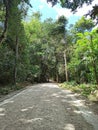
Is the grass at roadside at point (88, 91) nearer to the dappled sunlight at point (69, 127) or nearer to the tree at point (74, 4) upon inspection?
the tree at point (74, 4)

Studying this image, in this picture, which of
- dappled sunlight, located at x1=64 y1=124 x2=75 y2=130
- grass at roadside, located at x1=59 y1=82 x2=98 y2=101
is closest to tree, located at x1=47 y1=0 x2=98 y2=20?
dappled sunlight, located at x1=64 y1=124 x2=75 y2=130

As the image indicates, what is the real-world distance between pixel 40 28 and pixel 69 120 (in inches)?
1875

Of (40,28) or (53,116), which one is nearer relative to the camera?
(53,116)

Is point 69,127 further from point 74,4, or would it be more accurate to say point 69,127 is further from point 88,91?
point 88,91

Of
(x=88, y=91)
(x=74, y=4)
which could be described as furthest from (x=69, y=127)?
(x=88, y=91)

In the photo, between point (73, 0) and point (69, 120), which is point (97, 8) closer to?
point (73, 0)

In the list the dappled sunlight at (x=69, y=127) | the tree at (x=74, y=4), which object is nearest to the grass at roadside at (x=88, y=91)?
the tree at (x=74, y=4)

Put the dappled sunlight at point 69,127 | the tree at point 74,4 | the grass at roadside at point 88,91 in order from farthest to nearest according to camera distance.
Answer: the grass at roadside at point 88,91 → the tree at point 74,4 → the dappled sunlight at point 69,127

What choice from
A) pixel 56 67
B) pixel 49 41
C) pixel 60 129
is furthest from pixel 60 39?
pixel 60 129

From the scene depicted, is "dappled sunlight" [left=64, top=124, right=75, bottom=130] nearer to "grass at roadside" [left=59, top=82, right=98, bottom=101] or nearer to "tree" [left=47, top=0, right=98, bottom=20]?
"tree" [left=47, top=0, right=98, bottom=20]

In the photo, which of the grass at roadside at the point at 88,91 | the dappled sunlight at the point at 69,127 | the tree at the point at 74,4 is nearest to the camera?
the dappled sunlight at the point at 69,127

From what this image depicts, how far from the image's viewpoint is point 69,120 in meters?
8.26

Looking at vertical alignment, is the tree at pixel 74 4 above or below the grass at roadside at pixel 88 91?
above

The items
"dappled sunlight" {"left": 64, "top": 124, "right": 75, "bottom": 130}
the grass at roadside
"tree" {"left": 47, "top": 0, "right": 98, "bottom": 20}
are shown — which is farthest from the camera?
the grass at roadside
